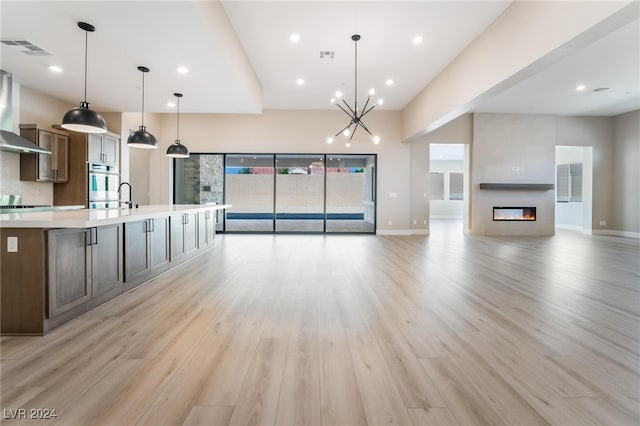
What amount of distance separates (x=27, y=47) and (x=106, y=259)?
3.48m

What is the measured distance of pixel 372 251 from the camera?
21.6ft

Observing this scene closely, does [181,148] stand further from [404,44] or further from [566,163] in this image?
[566,163]

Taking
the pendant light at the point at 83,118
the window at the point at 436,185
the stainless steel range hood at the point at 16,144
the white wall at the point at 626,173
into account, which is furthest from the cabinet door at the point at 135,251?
the window at the point at 436,185

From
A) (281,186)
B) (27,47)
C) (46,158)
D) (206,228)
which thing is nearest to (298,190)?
(281,186)

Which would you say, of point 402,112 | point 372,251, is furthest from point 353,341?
point 402,112

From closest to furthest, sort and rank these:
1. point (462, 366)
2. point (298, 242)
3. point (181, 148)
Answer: point (462, 366)
point (181, 148)
point (298, 242)

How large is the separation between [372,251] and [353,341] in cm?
426

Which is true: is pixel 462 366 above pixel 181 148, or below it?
below

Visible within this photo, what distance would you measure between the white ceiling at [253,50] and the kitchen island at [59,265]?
2.29 m

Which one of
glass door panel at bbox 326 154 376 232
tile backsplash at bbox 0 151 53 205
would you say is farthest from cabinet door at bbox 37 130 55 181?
glass door panel at bbox 326 154 376 232

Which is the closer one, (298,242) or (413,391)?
(413,391)

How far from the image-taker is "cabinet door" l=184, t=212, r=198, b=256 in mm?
5355

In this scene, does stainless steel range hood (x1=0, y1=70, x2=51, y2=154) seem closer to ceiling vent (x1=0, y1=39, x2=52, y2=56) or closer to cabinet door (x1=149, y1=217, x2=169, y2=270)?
ceiling vent (x1=0, y1=39, x2=52, y2=56)

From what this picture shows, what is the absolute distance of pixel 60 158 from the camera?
647 cm
